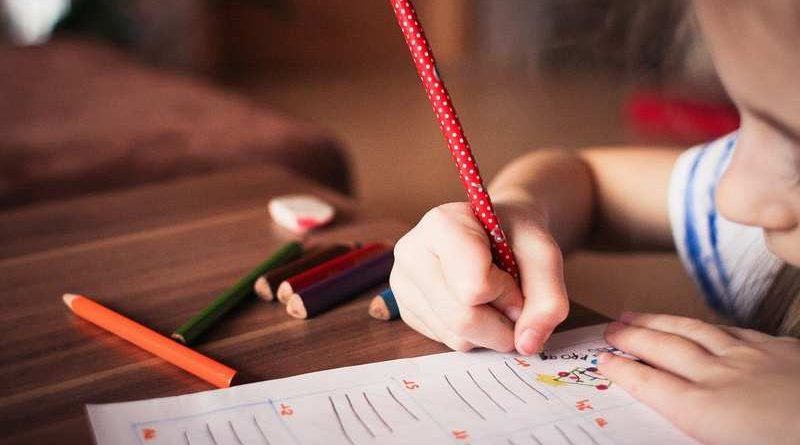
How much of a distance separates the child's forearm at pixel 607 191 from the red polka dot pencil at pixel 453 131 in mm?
210

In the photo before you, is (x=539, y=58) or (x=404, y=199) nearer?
(x=404, y=199)

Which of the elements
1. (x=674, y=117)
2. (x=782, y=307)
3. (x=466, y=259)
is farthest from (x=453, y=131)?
(x=674, y=117)

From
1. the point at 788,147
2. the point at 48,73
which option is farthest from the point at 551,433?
the point at 48,73

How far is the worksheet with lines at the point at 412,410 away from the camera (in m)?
0.40

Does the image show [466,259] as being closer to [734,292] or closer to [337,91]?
[734,292]

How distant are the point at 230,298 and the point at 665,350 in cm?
28

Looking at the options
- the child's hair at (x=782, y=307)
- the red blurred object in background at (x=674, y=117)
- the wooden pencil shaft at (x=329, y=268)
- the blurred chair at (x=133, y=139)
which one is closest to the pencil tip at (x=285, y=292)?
the wooden pencil shaft at (x=329, y=268)

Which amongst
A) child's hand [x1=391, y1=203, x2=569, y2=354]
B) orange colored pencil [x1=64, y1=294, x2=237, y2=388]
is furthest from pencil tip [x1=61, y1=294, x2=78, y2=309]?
child's hand [x1=391, y1=203, x2=569, y2=354]

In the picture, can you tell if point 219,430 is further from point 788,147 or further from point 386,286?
point 788,147

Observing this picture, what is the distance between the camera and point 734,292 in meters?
0.65

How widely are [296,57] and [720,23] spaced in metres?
3.36

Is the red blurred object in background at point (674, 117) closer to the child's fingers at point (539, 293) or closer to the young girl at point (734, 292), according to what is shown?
the young girl at point (734, 292)

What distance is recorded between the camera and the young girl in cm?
38

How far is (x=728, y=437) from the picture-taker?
381 millimetres
